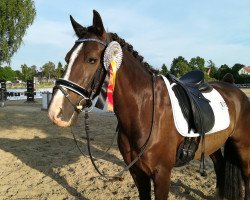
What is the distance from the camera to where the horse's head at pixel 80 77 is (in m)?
2.29

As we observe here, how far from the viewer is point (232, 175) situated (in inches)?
163

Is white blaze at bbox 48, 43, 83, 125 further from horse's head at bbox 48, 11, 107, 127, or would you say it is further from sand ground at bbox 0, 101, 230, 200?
sand ground at bbox 0, 101, 230, 200

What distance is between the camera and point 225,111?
3.63 m

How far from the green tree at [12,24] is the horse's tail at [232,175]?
88.0ft

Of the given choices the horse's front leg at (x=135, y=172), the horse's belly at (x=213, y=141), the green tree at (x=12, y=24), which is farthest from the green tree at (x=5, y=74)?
the horse's front leg at (x=135, y=172)

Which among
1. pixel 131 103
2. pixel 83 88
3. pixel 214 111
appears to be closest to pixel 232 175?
pixel 214 111

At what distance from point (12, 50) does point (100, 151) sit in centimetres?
2438

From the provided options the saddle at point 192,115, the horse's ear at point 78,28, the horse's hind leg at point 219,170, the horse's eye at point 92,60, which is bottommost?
the horse's hind leg at point 219,170

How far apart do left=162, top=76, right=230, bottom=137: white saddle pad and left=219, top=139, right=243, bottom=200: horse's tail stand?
62cm

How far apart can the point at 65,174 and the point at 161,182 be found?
297 cm

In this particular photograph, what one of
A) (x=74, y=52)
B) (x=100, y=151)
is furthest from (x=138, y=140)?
(x=100, y=151)

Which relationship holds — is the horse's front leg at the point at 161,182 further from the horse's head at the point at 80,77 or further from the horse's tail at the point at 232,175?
the horse's tail at the point at 232,175

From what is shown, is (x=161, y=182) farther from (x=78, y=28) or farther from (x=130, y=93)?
(x=78, y=28)

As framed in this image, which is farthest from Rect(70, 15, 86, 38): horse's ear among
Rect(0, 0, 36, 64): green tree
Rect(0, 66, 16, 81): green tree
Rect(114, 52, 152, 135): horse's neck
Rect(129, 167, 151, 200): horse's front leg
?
Rect(0, 66, 16, 81): green tree
